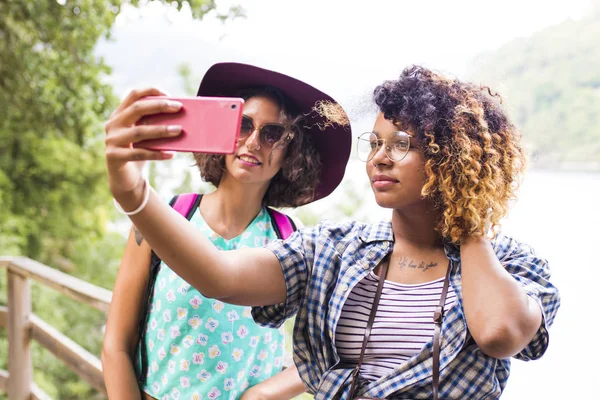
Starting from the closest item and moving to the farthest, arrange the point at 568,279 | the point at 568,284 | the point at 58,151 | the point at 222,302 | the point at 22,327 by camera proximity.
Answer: the point at 222,302, the point at 22,327, the point at 568,279, the point at 568,284, the point at 58,151

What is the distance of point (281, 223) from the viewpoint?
4.99 feet

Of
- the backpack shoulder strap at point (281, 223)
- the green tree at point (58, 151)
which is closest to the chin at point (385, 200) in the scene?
the backpack shoulder strap at point (281, 223)

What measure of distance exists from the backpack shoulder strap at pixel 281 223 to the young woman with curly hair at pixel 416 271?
0.90 ft

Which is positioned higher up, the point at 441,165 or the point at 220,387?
the point at 441,165

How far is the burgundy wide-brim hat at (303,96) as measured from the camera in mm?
1420

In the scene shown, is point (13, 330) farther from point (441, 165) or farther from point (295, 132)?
point (441, 165)

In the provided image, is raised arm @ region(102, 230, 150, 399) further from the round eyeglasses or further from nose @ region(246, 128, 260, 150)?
the round eyeglasses

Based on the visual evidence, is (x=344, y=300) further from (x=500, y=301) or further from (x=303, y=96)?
(x=303, y=96)

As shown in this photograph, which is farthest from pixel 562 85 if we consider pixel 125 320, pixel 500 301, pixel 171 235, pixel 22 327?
pixel 22 327

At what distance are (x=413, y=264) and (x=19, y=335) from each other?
266 cm

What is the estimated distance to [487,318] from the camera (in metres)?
1.00

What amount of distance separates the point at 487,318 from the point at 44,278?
2255 millimetres

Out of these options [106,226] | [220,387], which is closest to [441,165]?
[220,387]

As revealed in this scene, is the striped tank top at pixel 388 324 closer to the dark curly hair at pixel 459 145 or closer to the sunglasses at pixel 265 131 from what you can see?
the dark curly hair at pixel 459 145
